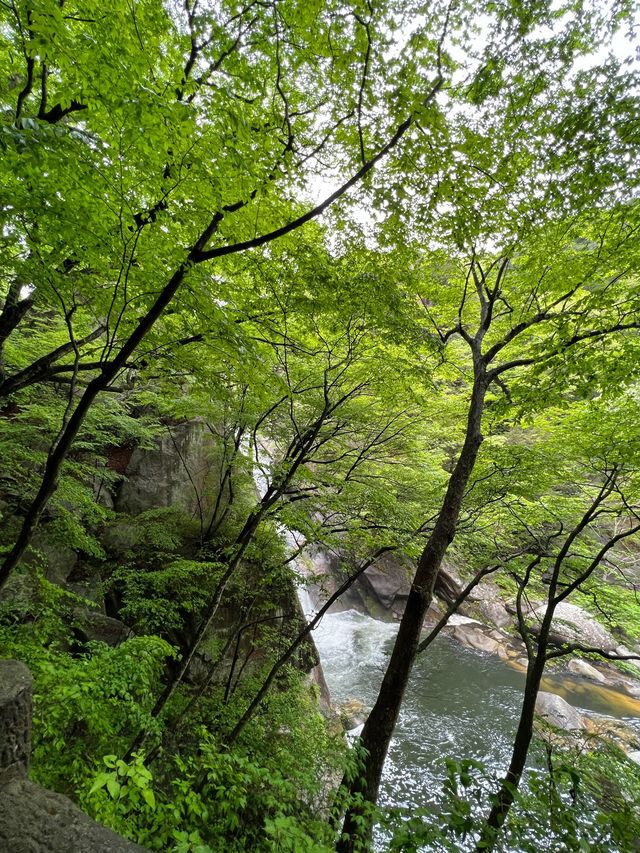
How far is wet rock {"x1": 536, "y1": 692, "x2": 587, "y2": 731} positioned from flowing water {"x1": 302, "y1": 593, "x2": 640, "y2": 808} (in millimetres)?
A: 782

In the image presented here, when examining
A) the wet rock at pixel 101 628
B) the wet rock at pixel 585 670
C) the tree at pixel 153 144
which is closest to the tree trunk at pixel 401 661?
the tree at pixel 153 144

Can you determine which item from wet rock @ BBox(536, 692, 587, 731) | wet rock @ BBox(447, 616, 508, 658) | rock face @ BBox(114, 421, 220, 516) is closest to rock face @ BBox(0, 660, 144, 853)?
rock face @ BBox(114, 421, 220, 516)

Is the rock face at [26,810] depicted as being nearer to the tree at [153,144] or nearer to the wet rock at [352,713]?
the tree at [153,144]

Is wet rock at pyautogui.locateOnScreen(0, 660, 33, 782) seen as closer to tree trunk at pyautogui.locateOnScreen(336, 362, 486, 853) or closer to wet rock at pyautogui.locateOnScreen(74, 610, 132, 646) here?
tree trunk at pyautogui.locateOnScreen(336, 362, 486, 853)

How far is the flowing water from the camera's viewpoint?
Result: 9242 mm

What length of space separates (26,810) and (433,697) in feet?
44.8

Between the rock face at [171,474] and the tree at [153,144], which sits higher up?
the tree at [153,144]

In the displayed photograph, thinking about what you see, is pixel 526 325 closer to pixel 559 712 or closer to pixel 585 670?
pixel 559 712

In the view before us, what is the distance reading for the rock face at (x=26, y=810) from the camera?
1.94 m

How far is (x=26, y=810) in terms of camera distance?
2.06m

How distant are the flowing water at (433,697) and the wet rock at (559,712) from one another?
782 mm

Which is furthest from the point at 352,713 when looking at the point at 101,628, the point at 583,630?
the point at 583,630

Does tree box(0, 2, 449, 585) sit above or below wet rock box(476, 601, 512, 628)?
above

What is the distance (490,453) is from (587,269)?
357 cm
